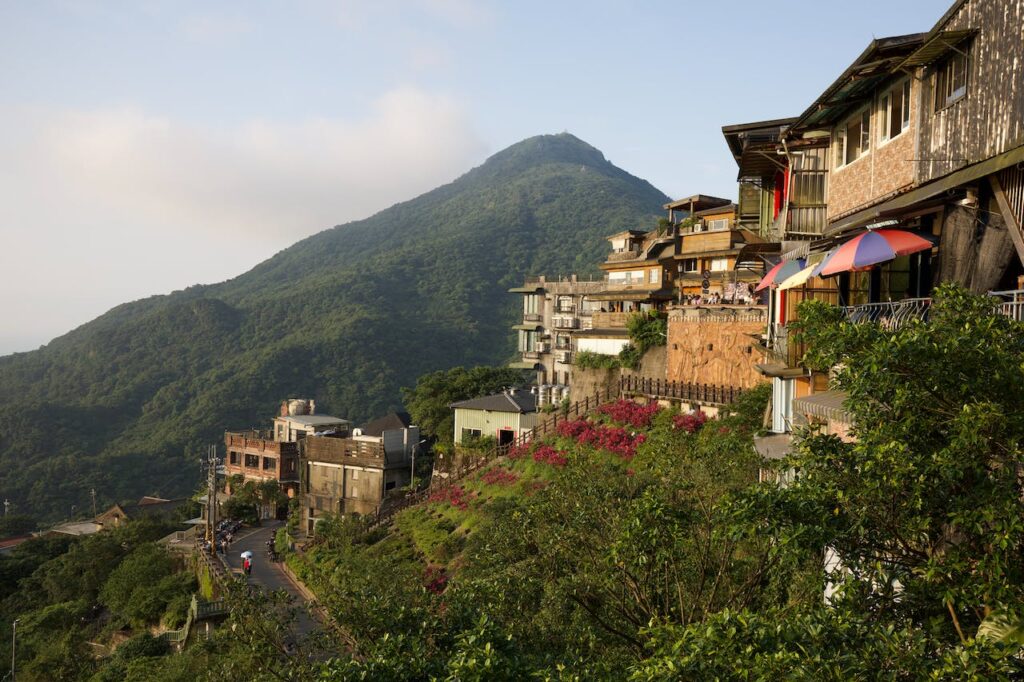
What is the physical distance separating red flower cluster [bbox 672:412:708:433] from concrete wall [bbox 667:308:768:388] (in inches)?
70.6

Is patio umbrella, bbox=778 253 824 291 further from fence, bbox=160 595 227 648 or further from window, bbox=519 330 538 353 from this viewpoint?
window, bbox=519 330 538 353

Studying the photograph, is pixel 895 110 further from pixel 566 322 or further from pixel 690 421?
pixel 566 322

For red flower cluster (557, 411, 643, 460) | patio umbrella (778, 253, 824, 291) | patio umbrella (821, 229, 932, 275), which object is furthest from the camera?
red flower cluster (557, 411, 643, 460)

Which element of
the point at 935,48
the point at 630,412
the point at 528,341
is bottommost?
the point at 630,412

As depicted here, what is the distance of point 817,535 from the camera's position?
5766mm

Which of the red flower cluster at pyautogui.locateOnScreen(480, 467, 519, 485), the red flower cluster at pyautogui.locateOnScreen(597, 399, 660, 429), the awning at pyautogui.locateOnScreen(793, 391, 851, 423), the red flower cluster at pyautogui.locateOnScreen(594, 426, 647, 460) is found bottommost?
the red flower cluster at pyautogui.locateOnScreen(480, 467, 519, 485)

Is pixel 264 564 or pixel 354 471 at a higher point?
pixel 354 471

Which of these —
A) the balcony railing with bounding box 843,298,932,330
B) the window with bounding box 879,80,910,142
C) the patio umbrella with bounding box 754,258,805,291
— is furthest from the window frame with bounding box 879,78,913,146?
the balcony railing with bounding box 843,298,932,330

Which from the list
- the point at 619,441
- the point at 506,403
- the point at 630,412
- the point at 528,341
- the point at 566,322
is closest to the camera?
the point at 619,441

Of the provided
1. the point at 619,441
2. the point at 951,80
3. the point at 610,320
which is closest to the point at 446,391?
the point at 610,320

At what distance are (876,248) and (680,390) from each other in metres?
21.0

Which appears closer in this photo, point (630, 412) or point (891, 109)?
point (891, 109)

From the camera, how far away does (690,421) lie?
2881 centimetres

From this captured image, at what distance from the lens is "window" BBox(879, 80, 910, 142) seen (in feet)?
41.0
